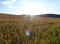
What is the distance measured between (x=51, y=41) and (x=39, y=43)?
593mm

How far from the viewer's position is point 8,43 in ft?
24.5

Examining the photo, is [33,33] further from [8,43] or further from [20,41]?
[8,43]

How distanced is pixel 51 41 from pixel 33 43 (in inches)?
30.4

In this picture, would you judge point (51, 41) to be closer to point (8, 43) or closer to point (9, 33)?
point (8, 43)

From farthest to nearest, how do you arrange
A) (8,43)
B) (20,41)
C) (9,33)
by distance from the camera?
(9,33) → (20,41) → (8,43)

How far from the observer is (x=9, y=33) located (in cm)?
941

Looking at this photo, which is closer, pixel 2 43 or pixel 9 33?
pixel 2 43

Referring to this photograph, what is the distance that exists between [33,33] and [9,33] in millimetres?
1313

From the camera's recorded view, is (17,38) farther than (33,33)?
No

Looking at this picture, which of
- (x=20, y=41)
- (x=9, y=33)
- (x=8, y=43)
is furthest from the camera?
(x=9, y=33)

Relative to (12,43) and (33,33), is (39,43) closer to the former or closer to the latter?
(12,43)

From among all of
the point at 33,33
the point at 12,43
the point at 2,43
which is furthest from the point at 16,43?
the point at 33,33

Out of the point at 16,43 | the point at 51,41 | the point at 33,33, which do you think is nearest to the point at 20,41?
the point at 16,43

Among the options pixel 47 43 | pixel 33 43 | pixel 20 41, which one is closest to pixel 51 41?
pixel 47 43
